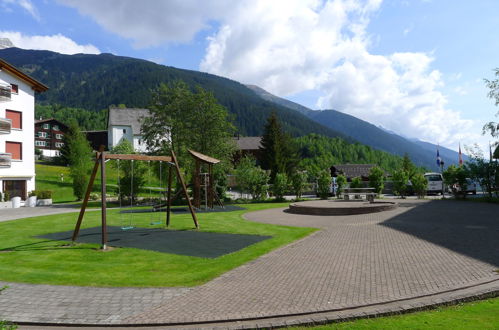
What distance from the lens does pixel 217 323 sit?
5.27m

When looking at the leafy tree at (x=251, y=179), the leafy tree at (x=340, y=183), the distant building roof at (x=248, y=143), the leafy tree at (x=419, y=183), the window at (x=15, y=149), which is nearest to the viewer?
the leafy tree at (x=251, y=179)

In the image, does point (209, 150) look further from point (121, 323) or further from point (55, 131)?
point (55, 131)

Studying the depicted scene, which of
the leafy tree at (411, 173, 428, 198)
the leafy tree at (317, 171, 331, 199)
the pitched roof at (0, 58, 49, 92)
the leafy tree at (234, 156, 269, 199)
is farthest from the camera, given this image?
the leafy tree at (317, 171, 331, 199)

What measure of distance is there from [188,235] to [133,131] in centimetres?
7920

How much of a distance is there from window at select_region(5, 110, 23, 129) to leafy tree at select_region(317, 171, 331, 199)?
30.8 meters

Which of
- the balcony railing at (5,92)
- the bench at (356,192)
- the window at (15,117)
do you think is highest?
the balcony railing at (5,92)

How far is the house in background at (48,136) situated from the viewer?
91625 millimetres

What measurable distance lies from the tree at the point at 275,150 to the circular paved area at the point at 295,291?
4481 cm

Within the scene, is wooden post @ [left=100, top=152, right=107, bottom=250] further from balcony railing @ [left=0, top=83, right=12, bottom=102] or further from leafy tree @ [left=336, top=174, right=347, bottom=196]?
balcony railing @ [left=0, top=83, right=12, bottom=102]

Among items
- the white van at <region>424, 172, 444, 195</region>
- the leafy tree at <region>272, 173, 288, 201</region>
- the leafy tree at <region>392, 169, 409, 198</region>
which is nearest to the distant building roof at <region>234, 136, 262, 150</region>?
the white van at <region>424, 172, 444, 195</region>

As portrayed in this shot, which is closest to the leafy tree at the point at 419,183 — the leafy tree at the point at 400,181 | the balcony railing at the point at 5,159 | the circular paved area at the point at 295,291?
the leafy tree at the point at 400,181

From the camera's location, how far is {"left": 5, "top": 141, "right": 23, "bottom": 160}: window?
33.4m

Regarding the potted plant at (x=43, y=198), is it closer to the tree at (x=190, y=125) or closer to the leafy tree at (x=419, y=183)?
the tree at (x=190, y=125)

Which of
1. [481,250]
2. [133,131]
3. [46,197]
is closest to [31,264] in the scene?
[481,250]
